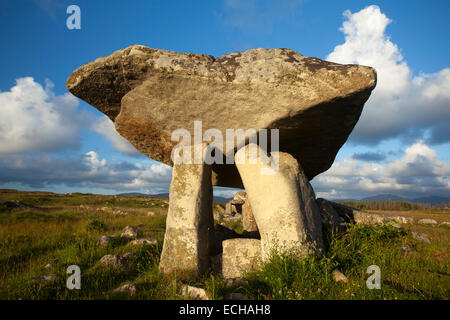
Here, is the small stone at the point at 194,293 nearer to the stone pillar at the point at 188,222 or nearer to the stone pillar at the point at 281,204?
the stone pillar at the point at 188,222

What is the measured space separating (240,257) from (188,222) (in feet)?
3.89

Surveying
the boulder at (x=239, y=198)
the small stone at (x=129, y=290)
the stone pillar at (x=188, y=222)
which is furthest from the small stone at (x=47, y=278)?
the boulder at (x=239, y=198)

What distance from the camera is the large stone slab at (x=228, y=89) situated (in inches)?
179

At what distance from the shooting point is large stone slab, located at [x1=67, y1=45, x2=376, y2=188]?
14.9ft

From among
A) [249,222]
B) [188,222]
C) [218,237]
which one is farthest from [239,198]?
[188,222]

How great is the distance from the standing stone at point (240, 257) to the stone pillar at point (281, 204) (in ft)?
1.42

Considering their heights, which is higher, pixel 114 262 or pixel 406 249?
pixel 406 249

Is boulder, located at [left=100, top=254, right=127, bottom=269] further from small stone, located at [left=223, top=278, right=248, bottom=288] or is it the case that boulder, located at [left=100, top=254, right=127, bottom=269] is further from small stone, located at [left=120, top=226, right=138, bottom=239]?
small stone, located at [left=120, top=226, right=138, bottom=239]

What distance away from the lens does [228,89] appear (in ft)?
15.6

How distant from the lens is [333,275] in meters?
3.87

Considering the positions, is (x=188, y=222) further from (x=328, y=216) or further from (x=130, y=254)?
(x=328, y=216)

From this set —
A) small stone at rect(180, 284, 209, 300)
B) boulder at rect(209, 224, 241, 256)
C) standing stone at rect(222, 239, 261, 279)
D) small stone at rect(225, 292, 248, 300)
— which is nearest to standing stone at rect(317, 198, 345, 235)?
standing stone at rect(222, 239, 261, 279)
